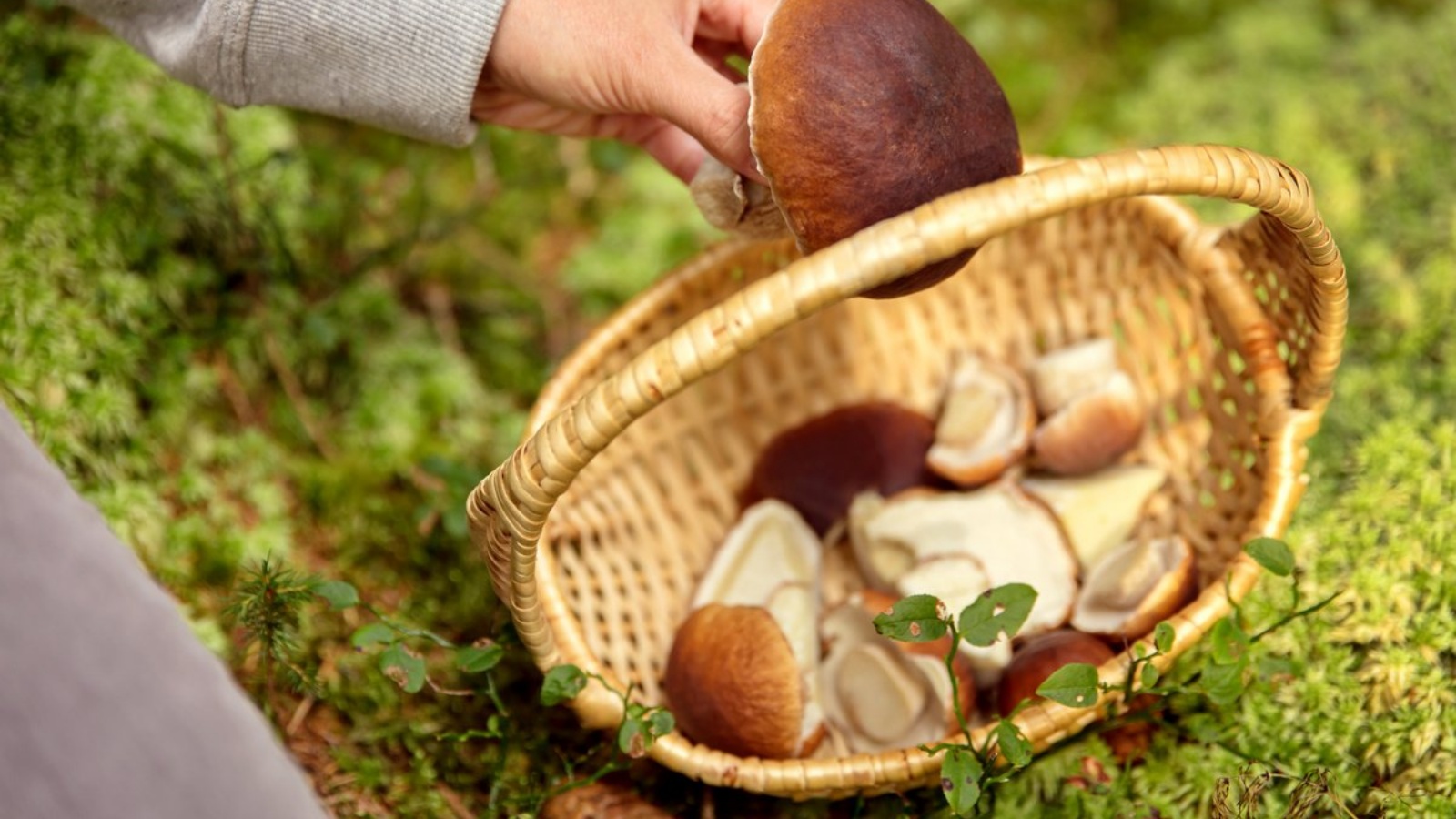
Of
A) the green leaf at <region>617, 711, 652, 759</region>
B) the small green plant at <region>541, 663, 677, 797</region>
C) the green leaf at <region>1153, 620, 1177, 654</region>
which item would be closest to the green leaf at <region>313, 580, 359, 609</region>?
the small green plant at <region>541, 663, 677, 797</region>

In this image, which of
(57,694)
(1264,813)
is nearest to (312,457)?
(57,694)

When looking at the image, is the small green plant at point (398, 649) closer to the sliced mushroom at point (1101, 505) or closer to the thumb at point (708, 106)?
the thumb at point (708, 106)

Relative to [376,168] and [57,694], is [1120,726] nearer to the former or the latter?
[57,694]

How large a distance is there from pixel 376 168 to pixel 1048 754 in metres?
2.13

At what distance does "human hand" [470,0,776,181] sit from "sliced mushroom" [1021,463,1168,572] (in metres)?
0.83

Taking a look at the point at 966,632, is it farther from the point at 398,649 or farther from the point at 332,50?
Answer: the point at 332,50

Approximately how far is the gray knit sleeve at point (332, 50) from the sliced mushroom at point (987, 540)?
961 mm

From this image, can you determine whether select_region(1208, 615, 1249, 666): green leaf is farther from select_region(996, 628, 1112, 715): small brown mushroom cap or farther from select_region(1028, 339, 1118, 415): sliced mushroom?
select_region(1028, 339, 1118, 415): sliced mushroom

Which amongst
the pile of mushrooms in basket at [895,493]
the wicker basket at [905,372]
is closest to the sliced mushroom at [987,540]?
the pile of mushrooms in basket at [895,493]

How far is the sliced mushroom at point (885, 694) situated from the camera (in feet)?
5.32

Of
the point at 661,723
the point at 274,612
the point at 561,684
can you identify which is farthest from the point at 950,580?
the point at 274,612

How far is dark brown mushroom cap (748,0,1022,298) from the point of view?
51.1 inches

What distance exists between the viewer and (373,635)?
1488mm

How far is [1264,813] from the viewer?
1.52 meters
